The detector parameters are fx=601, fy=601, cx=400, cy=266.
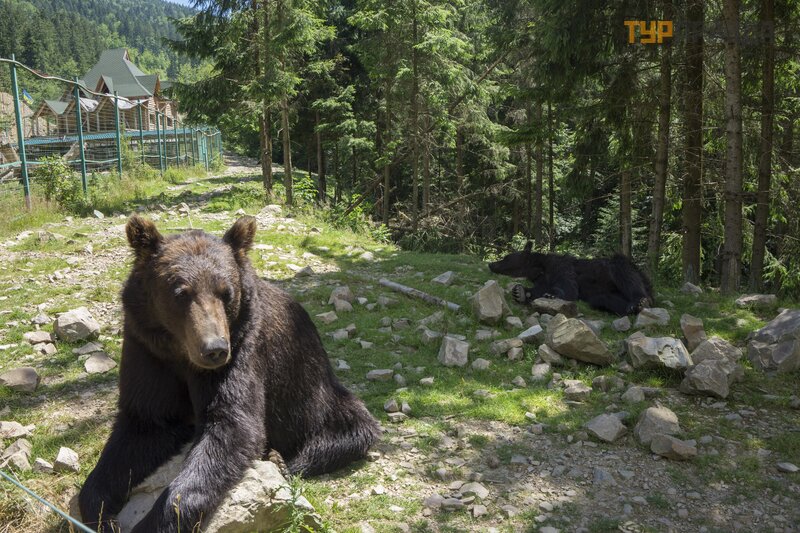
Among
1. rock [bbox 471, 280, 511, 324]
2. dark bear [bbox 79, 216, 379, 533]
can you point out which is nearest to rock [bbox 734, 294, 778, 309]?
rock [bbox 471, 280, 511, 324]

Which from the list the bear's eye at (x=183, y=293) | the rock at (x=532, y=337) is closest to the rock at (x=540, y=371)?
the rock at (x=532, y=337)

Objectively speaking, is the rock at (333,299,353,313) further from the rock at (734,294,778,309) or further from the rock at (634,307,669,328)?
the rock at (734,294,778,309)

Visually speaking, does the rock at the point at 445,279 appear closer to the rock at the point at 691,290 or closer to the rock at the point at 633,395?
the rock at the point at 691,290

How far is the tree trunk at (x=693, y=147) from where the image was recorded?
34.7ft

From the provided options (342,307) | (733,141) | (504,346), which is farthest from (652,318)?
(342,307)

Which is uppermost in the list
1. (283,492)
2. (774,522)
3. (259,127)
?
(259,127)

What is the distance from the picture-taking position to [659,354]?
5.71m

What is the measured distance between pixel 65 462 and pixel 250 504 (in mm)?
1690

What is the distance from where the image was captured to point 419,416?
5.14m

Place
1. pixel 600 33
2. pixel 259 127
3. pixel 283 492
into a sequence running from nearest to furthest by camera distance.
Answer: pixel 283 492 < pixel 600 33 < pixel 259 127

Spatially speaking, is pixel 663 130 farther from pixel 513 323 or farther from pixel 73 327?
pixel 73 327

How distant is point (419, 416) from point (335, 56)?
74.6 ft

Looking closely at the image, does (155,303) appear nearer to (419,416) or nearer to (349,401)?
(349,401)

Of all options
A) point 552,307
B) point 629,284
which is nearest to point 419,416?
point 552,307
